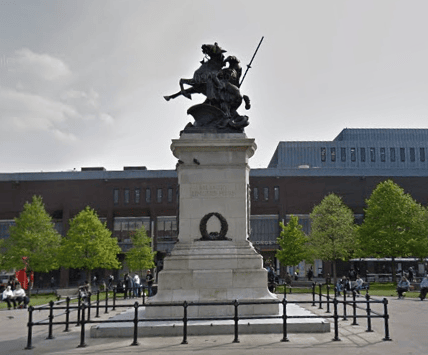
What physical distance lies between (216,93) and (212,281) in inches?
262

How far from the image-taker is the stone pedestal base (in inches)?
574

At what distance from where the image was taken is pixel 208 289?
1487 cm

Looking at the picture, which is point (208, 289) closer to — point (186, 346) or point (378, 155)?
point (186, 346)

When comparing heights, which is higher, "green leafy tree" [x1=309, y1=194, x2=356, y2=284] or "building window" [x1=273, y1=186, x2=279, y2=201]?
"building window" [x1=273, y1=186, x2=279, y2=201]

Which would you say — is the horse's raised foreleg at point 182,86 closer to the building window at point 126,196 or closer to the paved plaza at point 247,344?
the paved plaza at point 247,344

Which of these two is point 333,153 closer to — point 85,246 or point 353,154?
point 353,154

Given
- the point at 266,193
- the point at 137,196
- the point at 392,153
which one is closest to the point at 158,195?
the point at 137,196

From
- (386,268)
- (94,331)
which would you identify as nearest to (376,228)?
(386,268)

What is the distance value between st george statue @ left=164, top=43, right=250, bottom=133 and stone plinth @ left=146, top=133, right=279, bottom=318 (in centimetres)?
56

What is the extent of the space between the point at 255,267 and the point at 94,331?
16.9ft

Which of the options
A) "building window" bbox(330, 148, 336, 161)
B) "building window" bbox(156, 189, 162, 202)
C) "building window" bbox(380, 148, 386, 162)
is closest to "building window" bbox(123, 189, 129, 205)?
"building window" bbox(156, 189, 162, 202)

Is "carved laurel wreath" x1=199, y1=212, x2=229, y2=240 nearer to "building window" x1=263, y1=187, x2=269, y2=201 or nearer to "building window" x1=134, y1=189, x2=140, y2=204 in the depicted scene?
"building window" x1=263, y1=187, x2=269, y2=201

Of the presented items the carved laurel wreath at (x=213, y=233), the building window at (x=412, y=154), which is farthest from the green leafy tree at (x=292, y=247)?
the building window at (x=412, y=154)

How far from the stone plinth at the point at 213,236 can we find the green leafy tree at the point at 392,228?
31.7 metres
